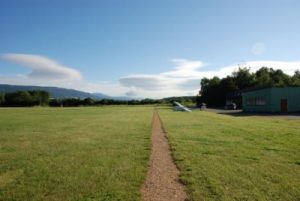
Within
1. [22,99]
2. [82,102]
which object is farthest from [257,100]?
[22,99]

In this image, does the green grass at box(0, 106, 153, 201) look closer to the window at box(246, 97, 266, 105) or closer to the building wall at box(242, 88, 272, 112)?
the building wall at box(242, 88, 272, 112)

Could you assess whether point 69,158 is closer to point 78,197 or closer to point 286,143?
point 78,197

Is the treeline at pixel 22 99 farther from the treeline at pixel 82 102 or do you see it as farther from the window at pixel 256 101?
the window at pixel 256 101

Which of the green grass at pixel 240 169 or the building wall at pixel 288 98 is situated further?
the building wall at pixel 288 98

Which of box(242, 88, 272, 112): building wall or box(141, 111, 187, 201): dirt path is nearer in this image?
box(141, 111, 187, 201): dirt path

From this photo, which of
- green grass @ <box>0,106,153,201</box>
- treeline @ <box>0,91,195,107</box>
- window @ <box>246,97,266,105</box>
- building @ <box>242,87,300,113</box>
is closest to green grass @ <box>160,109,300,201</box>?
green grass @ <box>0,106,153,201</box>

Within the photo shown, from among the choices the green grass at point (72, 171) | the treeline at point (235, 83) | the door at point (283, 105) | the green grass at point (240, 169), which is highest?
the treeline at point (235, 83)

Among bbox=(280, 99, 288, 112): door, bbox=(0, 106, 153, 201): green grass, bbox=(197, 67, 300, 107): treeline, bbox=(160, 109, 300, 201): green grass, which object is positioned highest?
bbox=(197, 67, 300, 107): treeline

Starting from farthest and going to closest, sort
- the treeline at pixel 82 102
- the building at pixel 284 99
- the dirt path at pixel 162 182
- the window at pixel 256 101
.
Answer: the treeline at pixel 82 102 → the window at pixel 256 101 → the building at pixel 284 99 → the dirt path at pixel 162 182

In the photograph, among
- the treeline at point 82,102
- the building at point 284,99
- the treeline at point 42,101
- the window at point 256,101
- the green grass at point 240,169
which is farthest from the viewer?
the treeline at point 82,102

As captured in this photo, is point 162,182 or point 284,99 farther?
point 284,99

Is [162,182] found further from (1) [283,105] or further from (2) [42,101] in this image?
(2) [42,101]

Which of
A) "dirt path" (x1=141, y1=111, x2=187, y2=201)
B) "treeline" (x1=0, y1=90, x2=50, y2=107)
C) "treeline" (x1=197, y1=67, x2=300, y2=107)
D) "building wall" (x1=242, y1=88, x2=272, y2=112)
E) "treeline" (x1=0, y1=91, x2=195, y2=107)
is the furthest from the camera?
"treeline" (x1=0, y1=91, x2=195, y2=107)

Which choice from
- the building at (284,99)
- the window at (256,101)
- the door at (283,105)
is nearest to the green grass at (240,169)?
the building at (284,99)
